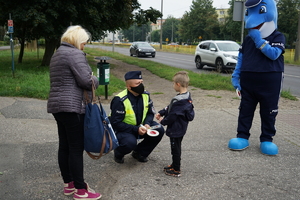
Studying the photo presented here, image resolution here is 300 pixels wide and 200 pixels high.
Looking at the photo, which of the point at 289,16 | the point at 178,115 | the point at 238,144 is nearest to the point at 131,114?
the point at 178,115

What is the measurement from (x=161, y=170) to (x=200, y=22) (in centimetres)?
8203

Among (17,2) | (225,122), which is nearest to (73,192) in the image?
(225,122)

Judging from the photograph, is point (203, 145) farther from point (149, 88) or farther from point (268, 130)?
point (149, 88)

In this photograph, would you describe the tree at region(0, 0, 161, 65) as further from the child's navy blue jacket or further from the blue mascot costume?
the child's navy blue jacket

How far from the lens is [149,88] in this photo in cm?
1105

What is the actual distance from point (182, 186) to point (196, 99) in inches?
217

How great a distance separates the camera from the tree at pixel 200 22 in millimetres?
80688

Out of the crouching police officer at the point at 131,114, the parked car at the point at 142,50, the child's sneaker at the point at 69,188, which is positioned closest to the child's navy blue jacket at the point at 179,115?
the crouching police officer at the point at 131,114

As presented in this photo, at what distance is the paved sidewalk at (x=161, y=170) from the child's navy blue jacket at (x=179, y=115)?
546 millimetres

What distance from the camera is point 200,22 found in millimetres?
82500

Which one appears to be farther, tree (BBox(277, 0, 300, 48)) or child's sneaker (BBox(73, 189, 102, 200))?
tree (BBox(277, 0, 300, 48))

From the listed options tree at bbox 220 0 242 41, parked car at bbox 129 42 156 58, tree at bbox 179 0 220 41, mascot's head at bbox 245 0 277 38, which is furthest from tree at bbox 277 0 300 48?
mascot's head at bbox 245 0 277 38

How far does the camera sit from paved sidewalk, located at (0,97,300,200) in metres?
3.35

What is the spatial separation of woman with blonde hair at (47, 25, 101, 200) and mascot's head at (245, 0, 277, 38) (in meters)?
2.58
